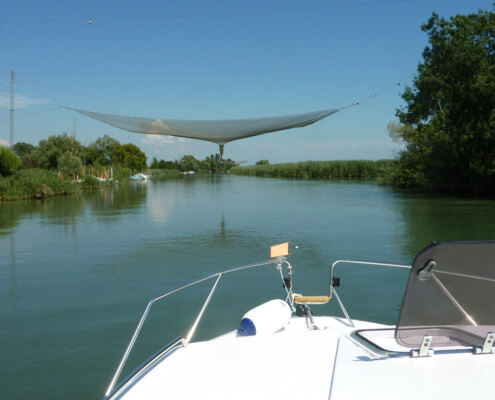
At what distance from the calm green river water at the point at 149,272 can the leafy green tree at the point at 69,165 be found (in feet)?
56.3

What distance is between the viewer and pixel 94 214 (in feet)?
53.6

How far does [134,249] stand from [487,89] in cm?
1785

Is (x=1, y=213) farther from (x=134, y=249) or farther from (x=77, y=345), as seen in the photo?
(x=77, y=345)

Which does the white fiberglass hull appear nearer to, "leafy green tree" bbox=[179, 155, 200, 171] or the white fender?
the white fender

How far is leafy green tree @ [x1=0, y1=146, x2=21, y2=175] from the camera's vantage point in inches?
934

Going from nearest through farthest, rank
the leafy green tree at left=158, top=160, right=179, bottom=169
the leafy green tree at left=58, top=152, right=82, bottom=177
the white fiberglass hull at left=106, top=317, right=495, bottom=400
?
the white fiberglass hull at left=106, top=317, right=495, bottom=400 → the leafy green tree at left=58, top=152, right=82, bottom=177 → the leafy green tree at left=158, top=160, right=179, bottom=169

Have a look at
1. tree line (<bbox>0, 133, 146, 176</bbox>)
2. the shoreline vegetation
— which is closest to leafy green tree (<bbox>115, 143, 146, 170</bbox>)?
tree line (<bbox>0, 133, 146, 176</bbox>)

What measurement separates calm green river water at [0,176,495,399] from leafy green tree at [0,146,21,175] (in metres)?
9.11

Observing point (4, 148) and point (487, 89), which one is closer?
point (487, 89)

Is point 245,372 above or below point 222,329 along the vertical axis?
above

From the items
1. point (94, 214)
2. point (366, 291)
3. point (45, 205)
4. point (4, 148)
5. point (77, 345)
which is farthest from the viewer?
point (4, 148)

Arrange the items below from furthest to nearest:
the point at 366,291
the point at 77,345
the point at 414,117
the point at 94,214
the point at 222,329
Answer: the point at 414,117 → the point at 94,214 → the point at 366,291 → the point at 222,329 → the point at 77,345

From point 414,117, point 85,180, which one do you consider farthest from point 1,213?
point 414,117

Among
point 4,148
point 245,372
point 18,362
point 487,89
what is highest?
point 487,89
